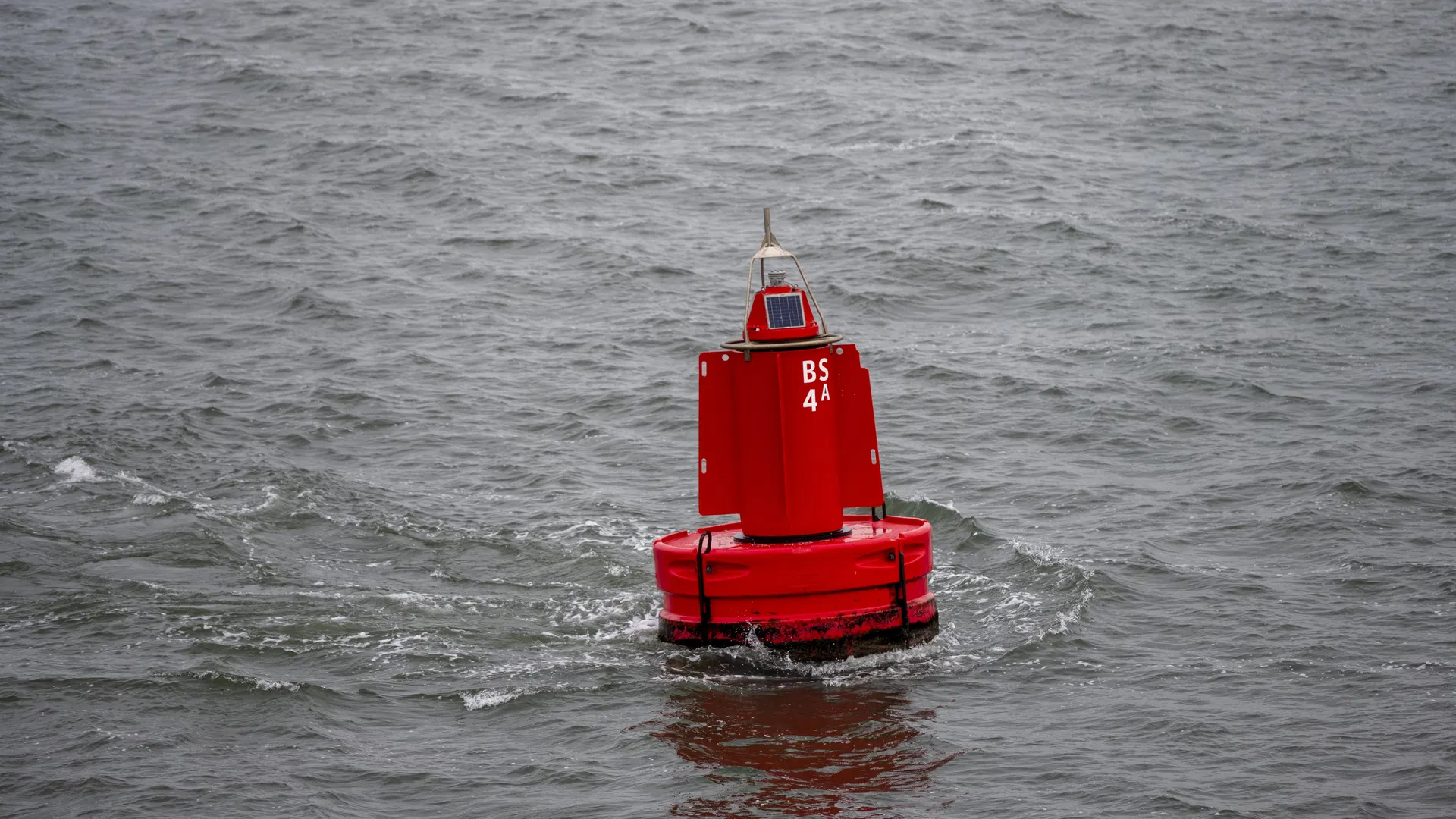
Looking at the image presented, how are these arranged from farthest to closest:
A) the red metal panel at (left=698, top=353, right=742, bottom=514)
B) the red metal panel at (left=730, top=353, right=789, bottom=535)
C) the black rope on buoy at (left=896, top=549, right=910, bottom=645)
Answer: the red metal panel at (left=698, top=353, right=742, bottom=514)
the red metal panel at (left=730, top=353, right=789, bottom=535)
the black rope on buoy at (left=896, top=549, right=910, bottom=645)

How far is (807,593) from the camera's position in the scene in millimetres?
10305

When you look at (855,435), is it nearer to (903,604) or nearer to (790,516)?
(790,516)

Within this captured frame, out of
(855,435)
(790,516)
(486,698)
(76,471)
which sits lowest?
(486,698)

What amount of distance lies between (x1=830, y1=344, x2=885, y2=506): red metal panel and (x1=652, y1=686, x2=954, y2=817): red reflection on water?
1.54 meters

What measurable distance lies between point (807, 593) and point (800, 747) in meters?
1.48

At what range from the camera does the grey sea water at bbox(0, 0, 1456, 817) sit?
9.12 m

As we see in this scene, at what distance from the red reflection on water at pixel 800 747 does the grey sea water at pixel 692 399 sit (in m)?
0.04

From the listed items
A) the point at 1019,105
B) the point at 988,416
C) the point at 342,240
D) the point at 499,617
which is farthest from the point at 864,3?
the point at 499,617

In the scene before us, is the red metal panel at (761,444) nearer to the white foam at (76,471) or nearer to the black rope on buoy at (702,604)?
the black rope on buoy at (702,604)

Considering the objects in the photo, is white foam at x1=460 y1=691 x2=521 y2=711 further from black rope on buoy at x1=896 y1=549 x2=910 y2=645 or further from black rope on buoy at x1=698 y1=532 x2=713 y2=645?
black rope on buoy at x1=896 y1=549 x2=910 y2=645

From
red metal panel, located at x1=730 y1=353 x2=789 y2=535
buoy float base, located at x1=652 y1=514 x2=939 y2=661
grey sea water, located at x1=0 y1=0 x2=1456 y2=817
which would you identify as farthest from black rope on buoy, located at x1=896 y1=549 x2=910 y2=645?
red metal panel, located at x1=730 y1=353 x2=789 y2=535

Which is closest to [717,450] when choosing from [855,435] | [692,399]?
[855,435]

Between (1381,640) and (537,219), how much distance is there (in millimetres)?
17911

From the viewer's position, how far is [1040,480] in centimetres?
1530
